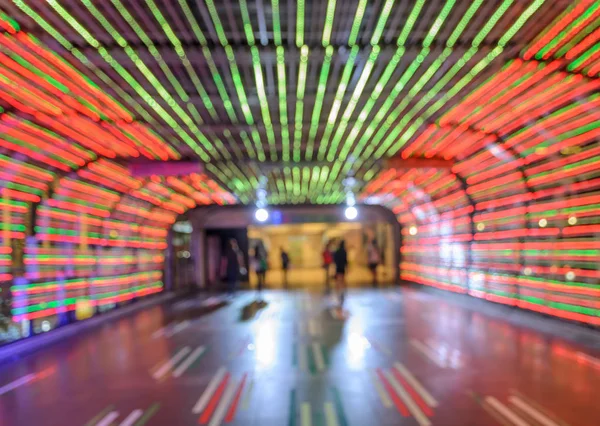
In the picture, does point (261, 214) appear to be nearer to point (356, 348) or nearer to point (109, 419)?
point (356, 348)

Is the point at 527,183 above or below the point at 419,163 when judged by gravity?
below

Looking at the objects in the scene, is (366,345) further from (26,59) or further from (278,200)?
(278,200)

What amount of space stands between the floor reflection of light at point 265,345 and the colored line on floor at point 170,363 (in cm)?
110

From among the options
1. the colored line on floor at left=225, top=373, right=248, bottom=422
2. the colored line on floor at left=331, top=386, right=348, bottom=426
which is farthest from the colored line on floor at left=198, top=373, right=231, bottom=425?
the colored line on floor at left=331, top=386, right=348, bottom=426

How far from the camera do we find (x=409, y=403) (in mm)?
5156

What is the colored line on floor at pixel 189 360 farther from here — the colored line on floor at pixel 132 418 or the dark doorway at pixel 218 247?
the dark doorway at pixel 218 247

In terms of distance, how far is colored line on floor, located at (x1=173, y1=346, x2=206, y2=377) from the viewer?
6643 mm

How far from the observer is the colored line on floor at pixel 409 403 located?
4656 millimetres

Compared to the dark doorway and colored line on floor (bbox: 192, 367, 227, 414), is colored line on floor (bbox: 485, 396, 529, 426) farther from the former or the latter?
the dark doorway

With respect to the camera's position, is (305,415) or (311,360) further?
(311,360)

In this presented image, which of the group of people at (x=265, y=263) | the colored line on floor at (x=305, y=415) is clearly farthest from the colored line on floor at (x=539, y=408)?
the group of people at (x=265, y=263)

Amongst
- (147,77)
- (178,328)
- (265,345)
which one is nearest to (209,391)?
(265,345)

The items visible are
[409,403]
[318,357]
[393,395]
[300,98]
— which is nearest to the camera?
[409,403]

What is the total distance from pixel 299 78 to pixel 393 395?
3.91 meters
